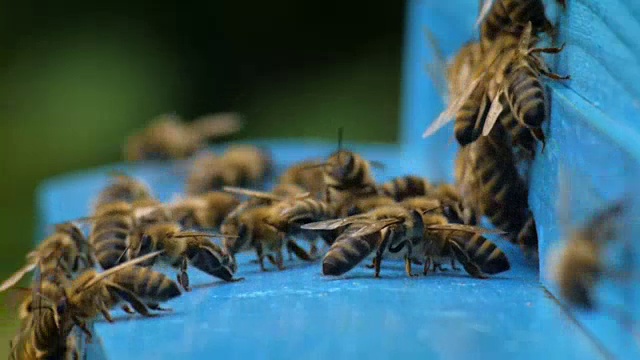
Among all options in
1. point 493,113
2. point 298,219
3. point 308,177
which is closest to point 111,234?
point 298,219

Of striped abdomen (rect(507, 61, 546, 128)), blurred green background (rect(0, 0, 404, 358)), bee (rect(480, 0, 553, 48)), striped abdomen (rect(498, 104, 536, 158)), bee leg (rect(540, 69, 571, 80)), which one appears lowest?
blurred green background (rect(0, 0, 404, 358))

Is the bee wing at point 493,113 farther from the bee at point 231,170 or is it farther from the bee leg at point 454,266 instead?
the bee at point 231,170

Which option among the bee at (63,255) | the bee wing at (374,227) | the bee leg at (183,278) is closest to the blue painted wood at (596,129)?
the bee wing at (374,227)

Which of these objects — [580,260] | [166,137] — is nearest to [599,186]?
[580,260]

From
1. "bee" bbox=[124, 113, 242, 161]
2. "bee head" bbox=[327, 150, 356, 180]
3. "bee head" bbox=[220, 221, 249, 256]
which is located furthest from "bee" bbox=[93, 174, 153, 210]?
"bee" bbox=[124, 113, 242, 161]

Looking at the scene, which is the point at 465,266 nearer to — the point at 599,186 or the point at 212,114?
the point at 599,186

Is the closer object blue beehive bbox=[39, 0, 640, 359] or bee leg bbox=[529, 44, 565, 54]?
blue beehive bbox=[39, 0, 640, 359]

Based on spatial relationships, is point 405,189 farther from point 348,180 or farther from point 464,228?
point 464,228

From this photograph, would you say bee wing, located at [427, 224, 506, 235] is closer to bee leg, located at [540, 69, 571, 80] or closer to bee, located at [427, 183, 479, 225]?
bee, located at [427, 183, 479, 225]
